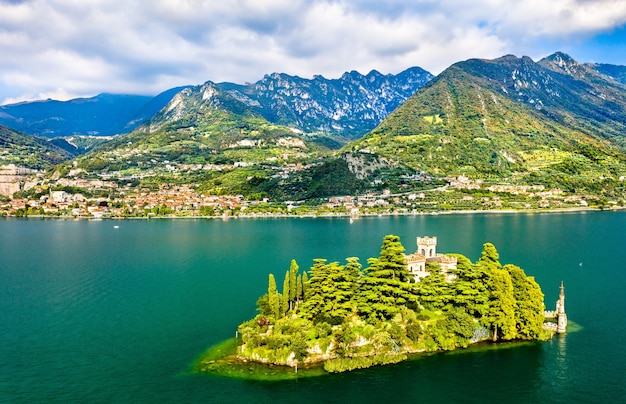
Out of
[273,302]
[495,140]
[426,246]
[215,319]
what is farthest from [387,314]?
[495,140]

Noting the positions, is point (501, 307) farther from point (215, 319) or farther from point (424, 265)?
point (215, 319)

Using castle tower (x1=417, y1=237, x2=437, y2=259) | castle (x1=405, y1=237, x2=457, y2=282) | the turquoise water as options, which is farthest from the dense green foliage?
castle tower (x1=417, y1=237, x2=437, y2=259)

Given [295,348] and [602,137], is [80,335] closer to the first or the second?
[295,348]

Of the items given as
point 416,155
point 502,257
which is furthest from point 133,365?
point 416,155

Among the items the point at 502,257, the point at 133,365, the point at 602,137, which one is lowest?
the point at 133,365

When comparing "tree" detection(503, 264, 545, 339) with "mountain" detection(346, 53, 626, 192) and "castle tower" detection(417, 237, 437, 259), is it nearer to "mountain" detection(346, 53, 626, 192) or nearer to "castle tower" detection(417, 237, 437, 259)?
"castle tower" detection(417, 237, 437, 259)

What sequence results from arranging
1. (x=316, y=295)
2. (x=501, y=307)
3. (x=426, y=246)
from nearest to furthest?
(x=501, y=307) → (x=316, y=295) → (x=426, y=246)

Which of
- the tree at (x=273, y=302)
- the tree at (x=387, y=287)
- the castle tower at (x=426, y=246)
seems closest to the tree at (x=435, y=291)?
the tree at (x=387, y=287)
